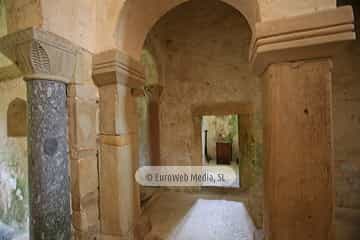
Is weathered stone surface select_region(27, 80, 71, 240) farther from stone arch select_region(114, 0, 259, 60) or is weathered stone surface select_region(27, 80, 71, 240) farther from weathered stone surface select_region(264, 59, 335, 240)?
weathered stone surface select_region(264, 59, 335, 240)

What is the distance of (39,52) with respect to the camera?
37.4 inches

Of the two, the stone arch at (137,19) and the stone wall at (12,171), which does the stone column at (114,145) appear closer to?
the stone arch at (137,19)

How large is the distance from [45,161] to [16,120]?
1.45 meters

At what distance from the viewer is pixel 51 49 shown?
0.98 m

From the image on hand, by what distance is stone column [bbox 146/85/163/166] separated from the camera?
348 centimetres

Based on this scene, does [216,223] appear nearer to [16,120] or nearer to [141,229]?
[141,229]

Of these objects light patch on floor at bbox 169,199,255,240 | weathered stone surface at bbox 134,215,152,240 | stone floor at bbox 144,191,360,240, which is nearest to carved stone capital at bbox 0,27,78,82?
weathered stone surface at bbox 134,215,152,240

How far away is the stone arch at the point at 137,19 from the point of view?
3.95 ft

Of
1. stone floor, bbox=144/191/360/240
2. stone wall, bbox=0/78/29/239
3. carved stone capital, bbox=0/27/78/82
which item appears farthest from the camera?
stone wall, bbox=0/78/29/239

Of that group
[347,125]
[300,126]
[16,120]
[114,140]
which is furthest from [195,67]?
[300,126]

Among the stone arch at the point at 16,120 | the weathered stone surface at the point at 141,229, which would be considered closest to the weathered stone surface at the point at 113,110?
the weathered stone surface at the point at 141,229

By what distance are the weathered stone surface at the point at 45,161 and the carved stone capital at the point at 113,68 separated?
10.4 inches

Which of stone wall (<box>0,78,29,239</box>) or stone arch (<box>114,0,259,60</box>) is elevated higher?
stone arch (<box>114,0,259,60</box>)

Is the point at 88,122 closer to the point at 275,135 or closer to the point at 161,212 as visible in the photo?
the point at 275,135
